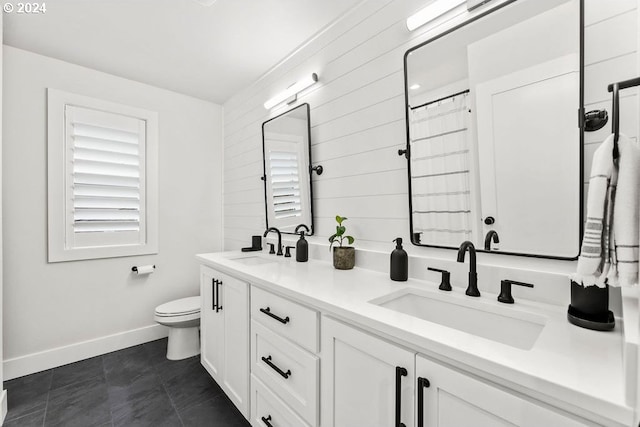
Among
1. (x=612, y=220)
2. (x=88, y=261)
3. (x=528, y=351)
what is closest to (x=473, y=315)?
(x=528, y=351)

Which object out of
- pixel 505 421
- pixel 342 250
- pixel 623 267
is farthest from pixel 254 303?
pixel 623 267

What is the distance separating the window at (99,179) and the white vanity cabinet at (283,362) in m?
1.81

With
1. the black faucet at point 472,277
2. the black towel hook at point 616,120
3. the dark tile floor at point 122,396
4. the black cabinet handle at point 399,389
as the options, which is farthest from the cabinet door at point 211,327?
the black towel hook at point 616,120

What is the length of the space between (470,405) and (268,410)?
107 centimetres

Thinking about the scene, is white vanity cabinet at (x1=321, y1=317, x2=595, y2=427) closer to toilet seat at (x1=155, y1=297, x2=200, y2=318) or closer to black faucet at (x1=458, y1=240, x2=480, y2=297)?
black faucet at (x1=458, y1=240, x2=480, y2=297)

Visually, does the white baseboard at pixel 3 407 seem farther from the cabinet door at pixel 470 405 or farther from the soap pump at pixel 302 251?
the cabinet door at pixel 470 405

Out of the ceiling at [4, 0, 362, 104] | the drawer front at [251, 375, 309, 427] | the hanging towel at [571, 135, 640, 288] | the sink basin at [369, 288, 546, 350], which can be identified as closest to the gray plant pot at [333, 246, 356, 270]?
the sink basin at [369, 288, 546, 350]

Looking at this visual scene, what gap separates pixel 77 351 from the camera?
2402 mm

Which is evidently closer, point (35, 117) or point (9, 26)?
point (9, 26)

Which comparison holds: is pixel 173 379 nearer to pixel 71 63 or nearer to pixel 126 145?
pixel 126 145

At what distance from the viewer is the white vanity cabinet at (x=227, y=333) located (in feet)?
5.23

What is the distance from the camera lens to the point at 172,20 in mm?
1858

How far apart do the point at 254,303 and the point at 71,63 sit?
102 inches

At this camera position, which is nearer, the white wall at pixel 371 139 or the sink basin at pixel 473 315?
the sink basin at pixel 473 315
